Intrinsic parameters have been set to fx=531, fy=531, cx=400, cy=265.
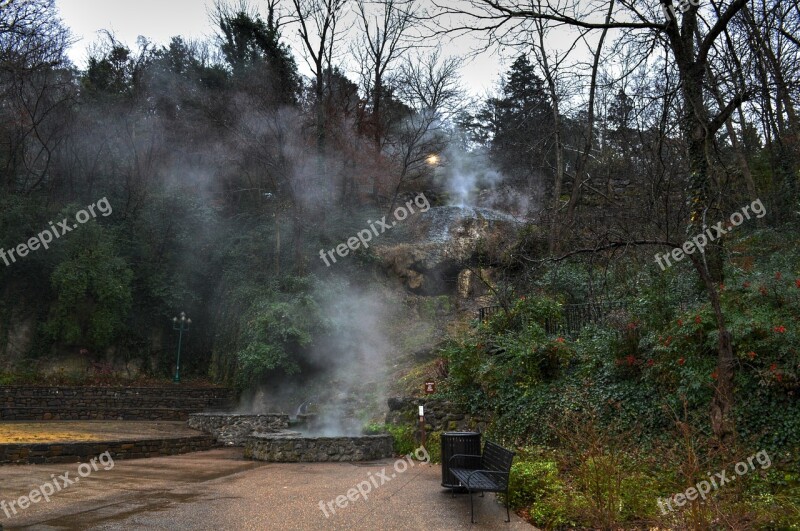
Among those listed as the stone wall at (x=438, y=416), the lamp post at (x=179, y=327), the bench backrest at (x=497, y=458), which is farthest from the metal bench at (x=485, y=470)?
the lamp post at (x=179, y=327)

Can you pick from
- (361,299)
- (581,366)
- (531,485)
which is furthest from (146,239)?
(531,485)

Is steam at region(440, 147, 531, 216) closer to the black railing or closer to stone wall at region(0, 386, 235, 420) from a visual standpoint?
the black railing

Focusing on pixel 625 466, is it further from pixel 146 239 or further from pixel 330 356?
pixel 146 239

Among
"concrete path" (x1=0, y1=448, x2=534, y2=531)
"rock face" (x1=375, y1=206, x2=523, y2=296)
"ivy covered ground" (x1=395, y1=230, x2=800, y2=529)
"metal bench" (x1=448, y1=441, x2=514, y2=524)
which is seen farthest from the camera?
"rock face" (x1=375, y1=206, x2=523, y2=296)

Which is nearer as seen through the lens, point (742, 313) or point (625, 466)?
point (625, 466)

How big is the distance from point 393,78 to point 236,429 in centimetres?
1905

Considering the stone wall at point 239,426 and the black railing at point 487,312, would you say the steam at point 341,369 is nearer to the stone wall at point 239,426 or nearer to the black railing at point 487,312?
the stone wall at point 239,426

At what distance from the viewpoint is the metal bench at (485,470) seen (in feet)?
20.1

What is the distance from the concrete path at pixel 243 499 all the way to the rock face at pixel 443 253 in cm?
1293

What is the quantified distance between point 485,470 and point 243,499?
335 centimetres

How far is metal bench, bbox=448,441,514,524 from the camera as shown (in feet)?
20.1

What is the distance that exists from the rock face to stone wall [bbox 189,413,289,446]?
368 inches

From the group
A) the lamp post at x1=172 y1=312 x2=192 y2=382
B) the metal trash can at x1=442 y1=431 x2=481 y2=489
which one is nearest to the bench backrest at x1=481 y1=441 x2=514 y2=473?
the metal trash can at x1=442 y1=431 x2=481 y2=489

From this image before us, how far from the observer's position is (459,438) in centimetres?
776
